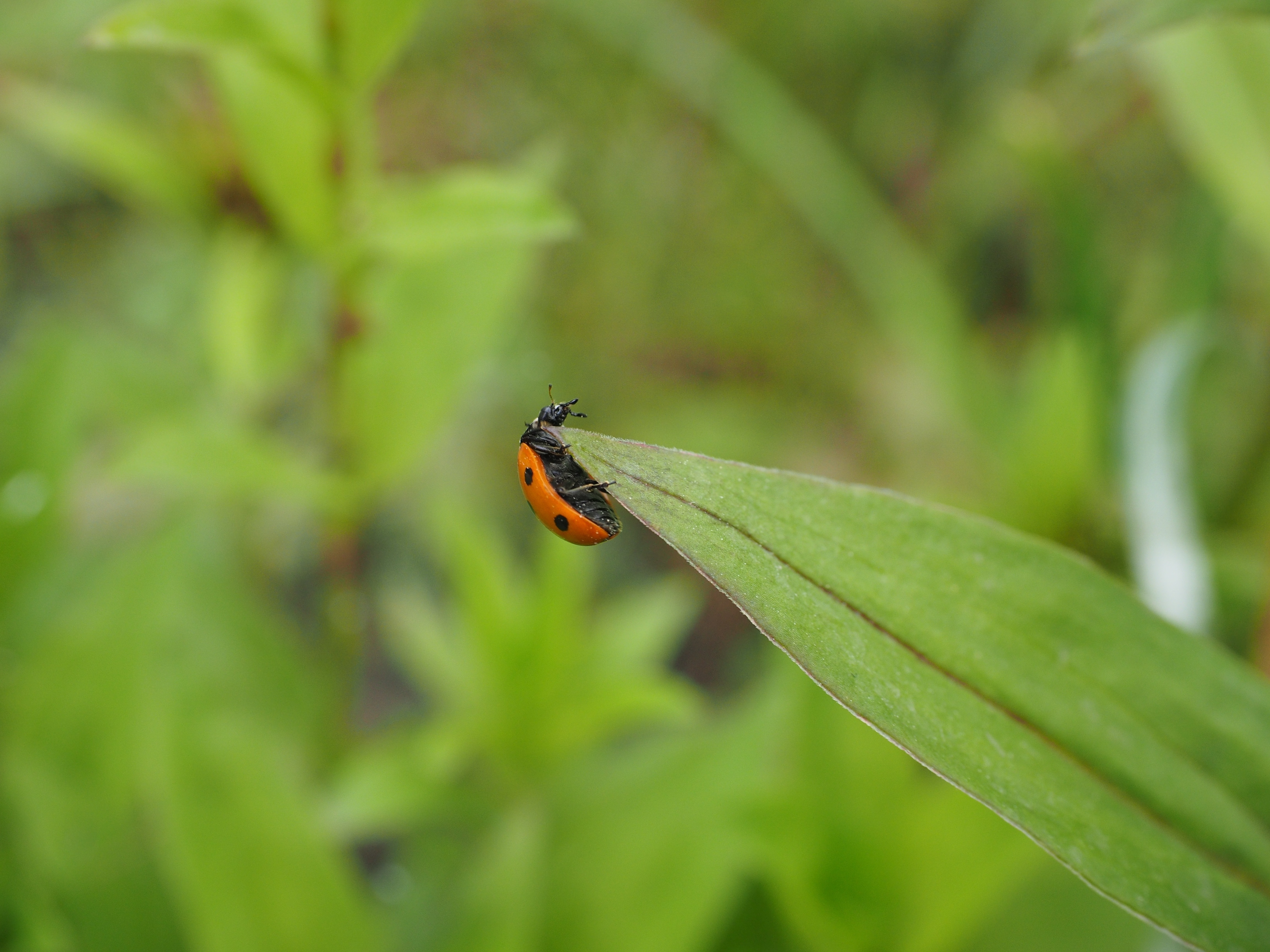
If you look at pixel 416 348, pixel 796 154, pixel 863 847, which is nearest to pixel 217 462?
pixel 416 348

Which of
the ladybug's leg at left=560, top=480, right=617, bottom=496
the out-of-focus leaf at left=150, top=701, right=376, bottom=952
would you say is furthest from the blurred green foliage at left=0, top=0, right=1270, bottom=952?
the ladybug's leg at left=560, top=480, right=617, bottom=496

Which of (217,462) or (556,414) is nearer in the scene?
(217,462)

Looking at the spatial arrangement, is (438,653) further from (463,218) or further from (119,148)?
(119,148)

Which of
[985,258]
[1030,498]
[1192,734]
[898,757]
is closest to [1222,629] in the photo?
[1030,498]

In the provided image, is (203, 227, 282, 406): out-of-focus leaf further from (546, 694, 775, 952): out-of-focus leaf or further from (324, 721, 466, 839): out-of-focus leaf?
(546, 694, 775, 952): out-of-focus leaf

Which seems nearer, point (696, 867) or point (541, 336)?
point (696, 867)

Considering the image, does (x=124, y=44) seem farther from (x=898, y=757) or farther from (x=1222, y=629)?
(x=1222, y=629)

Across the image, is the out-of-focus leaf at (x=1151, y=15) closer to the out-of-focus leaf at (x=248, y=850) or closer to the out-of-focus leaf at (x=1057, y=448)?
the out-of-focus leaf at (x=1057, y=448)
